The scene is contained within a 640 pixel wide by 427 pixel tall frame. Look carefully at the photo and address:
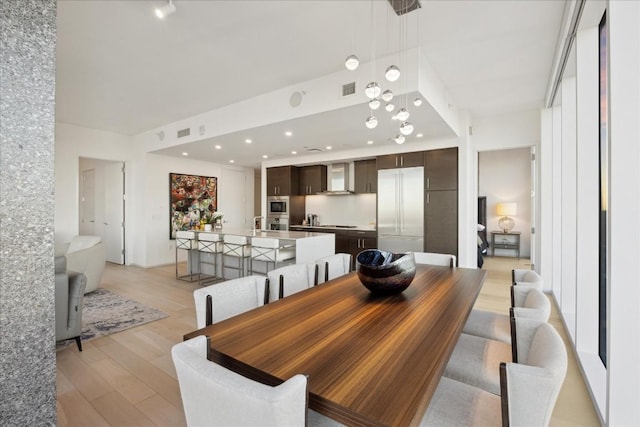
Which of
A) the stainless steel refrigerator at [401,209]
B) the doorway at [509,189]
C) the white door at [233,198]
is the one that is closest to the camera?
the stainless steel refrigerator at [401,209]

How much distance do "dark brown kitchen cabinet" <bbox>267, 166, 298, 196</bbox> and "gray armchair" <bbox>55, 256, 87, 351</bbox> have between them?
501 cm

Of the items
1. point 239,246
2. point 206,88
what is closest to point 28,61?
point 206,88

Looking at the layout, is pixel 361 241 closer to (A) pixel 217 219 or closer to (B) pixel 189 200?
(A) pixel 217 219

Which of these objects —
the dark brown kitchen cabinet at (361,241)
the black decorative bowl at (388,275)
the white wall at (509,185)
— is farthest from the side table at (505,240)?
the black decorative bowl at (388,275)

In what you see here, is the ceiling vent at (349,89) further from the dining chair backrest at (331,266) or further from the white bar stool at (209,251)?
the white bar stool at (209,251)

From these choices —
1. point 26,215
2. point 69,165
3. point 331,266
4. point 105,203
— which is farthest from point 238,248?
point 105,203

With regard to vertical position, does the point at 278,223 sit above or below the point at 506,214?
below

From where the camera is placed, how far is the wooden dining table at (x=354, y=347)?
907mm

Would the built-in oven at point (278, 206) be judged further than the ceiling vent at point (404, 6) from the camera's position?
Yes

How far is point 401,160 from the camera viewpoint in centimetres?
589

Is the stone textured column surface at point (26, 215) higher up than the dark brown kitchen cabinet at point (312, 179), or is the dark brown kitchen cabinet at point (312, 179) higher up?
the dark brown kitchen cabinet at point (312, 179)

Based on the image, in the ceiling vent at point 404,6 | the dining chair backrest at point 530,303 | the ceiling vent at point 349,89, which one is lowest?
the dining chair backrest at point 530,303

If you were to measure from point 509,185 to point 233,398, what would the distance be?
8964mm

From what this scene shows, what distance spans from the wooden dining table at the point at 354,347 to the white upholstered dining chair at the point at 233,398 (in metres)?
0.16
